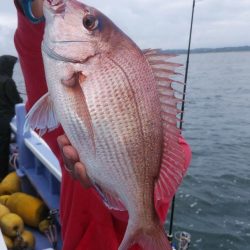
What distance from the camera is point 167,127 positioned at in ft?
4.12

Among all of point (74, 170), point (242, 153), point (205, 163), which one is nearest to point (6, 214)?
point (74, 170)

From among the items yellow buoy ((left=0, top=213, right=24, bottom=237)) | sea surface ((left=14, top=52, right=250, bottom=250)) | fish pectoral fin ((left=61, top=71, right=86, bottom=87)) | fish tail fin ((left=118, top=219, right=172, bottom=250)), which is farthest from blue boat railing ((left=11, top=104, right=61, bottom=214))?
fish pectoral fin ((left=61, top=71, right=86, bottom=87))

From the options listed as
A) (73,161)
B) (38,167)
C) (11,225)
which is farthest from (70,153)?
(38,167)

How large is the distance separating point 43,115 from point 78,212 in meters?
0.64

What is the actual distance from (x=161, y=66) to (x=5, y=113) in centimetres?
495

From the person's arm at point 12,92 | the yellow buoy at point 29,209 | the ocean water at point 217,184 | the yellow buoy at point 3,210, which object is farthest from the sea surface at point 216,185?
the person's arm at point 12,92

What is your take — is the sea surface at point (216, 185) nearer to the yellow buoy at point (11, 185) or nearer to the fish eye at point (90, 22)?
the fish eye at point (90, 22)

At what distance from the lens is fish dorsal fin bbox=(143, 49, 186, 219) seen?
122 centimetres

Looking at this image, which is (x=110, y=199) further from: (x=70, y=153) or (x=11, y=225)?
(x=11, y=225)

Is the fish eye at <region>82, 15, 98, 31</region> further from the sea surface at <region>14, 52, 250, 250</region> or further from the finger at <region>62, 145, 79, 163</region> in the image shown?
the sea surface at <region>14, 52, 250, 250</region>

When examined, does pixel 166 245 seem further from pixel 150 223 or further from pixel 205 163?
pixel 205 163

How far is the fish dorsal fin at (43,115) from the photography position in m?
1.26

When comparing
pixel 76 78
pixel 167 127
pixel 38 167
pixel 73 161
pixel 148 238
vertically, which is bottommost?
pixel 38 167

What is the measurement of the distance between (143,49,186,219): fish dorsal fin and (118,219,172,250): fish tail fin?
4.4 inches
